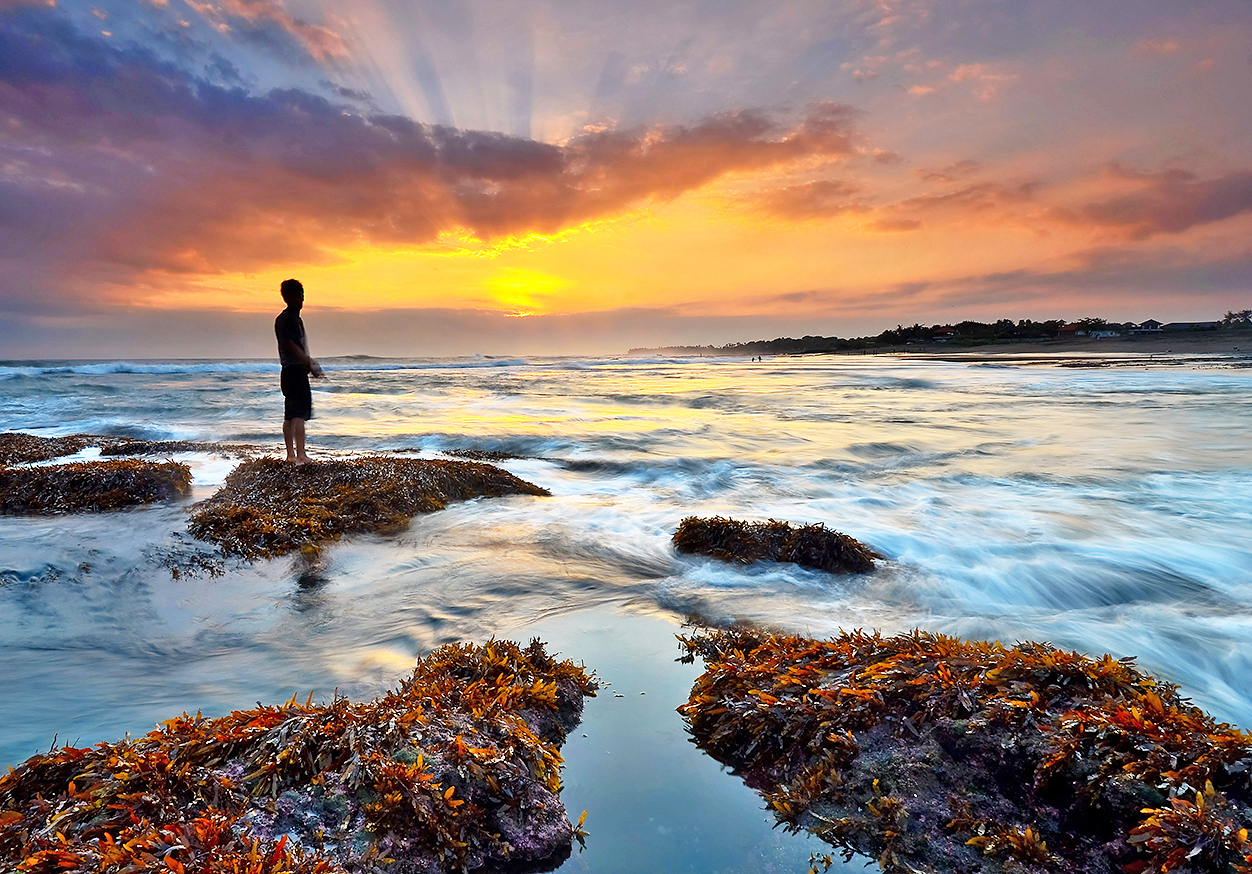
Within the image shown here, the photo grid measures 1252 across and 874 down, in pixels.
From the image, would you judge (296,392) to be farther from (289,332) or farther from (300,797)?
(300,797)

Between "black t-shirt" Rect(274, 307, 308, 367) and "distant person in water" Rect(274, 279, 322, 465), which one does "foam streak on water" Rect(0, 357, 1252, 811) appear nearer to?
"distant person in water" Rect(274, 279, 322, 465)

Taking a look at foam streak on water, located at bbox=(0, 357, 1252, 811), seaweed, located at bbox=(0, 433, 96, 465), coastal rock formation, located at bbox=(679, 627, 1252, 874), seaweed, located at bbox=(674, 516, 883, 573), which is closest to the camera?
coastal rock formation, located at bbox=(679, 627, 1252, 874)

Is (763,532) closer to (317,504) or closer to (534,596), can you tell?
(534,596)

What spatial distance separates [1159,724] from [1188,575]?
404cm

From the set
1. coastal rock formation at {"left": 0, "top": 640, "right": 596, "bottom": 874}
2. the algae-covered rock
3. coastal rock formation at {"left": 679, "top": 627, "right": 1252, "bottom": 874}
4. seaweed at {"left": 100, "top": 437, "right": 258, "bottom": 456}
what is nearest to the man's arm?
the algae-covered rock

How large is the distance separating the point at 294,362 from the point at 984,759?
7.27 m

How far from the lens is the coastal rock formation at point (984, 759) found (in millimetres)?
1580

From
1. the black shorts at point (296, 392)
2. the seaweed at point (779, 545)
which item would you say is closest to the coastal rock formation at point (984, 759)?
the seaweed at point (779, 545)

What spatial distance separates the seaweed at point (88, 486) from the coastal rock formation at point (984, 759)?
6.05 metres

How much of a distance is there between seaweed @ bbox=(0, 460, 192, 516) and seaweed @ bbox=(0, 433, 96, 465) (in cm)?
185

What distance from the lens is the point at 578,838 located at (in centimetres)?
181

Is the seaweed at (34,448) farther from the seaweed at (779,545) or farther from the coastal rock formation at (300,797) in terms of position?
the seaweed at (779,545)

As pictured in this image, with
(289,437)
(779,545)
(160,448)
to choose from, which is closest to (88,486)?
(289,437)

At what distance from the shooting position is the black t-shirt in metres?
6.79
